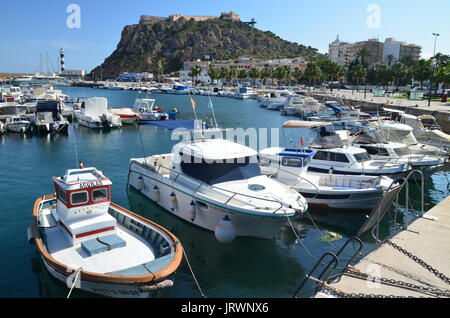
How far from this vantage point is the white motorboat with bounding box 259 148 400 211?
683 inches

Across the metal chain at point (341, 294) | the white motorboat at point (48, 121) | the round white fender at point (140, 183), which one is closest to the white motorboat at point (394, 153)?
the round white fender at point (140, 183)

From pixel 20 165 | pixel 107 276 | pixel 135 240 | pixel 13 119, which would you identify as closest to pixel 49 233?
pixel 135 240

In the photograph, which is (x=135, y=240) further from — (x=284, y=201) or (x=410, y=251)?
(x=410, y=251)

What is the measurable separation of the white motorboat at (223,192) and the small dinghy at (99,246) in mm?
2881

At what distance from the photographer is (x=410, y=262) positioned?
8836 millimetres

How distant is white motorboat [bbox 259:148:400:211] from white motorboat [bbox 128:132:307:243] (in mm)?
2614

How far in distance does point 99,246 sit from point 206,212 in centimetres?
483

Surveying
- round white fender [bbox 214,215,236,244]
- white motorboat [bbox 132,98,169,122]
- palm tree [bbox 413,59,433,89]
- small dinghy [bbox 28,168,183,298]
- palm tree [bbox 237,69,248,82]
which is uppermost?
palm tree [bbox 237,69,248,82]

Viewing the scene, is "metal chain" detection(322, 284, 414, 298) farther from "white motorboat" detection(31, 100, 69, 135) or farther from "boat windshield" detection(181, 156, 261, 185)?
"white motorboat" detection(31, 100, 69, 135)

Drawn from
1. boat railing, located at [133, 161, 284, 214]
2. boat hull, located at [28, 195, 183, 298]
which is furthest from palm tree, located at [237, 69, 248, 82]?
boat hull, located at [28, 195, 183, 298]

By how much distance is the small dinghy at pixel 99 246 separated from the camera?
30.8 feet

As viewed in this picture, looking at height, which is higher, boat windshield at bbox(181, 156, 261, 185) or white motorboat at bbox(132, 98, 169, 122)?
white motorboat at bbox(132, 98, 169, 122)

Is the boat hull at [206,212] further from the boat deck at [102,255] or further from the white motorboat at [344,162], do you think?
the white motorboat at [344,162]

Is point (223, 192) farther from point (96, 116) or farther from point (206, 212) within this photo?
point (96, 116)
